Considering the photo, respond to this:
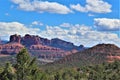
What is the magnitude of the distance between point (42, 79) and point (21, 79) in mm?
14319

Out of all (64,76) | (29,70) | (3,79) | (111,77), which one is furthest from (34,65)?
(111,77)

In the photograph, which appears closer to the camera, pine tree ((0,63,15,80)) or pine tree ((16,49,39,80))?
pine tree ((16,49,39,80))

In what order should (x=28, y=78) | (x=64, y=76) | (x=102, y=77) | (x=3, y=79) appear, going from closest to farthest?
(x=28, y=78) → (x=3, y=79) → (x=64, y=76) → (x=102, y=77)

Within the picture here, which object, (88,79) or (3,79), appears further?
(88,79)

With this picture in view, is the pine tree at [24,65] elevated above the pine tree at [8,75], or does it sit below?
above

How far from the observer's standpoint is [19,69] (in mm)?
74438

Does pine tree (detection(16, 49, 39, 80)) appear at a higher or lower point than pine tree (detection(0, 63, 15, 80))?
higher

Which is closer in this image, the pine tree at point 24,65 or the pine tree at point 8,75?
the pine tree at point 24,65

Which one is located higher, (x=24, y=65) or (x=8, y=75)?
(x=24, y=65)

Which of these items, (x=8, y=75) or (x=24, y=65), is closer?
(x=24, y=65)

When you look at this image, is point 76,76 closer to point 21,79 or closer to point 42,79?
point 42,79

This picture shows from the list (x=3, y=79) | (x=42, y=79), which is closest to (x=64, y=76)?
(x=42, y=79)

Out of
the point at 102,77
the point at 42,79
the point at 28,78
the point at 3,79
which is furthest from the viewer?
the point at 102,77

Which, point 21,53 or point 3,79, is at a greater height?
point 21,53
